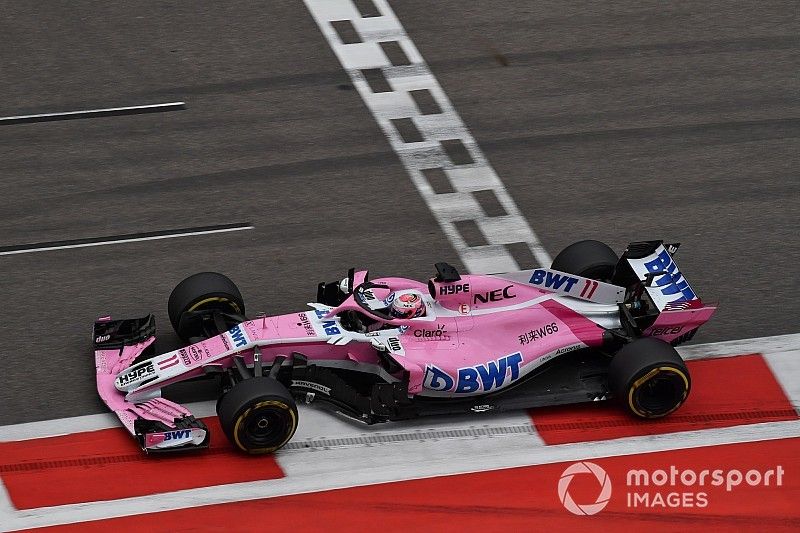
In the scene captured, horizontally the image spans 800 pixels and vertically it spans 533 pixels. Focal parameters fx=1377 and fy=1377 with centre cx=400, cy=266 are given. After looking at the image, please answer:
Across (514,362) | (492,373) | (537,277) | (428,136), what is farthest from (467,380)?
(428,136)

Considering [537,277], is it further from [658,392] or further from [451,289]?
[658,392]

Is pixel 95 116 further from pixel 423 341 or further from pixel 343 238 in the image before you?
pixel 423 341

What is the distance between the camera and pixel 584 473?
12.7 metres

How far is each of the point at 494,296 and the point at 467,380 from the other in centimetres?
96

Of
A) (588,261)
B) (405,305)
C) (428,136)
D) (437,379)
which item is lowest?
(437,379)

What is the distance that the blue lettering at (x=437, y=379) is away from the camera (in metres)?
12.8

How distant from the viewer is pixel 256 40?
66.7ft

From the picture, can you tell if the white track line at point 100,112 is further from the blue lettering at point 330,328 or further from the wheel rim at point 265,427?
the wheel rim at point 265,427

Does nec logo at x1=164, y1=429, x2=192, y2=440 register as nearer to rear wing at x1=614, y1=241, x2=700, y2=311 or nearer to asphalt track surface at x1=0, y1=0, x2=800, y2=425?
asphalt track surface at x1=0, y1=0, x2=800, y2=425

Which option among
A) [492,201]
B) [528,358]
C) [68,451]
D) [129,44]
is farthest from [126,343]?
[129,44]

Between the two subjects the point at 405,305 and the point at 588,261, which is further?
the point at 588,261

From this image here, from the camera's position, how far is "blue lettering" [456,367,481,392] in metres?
12.9

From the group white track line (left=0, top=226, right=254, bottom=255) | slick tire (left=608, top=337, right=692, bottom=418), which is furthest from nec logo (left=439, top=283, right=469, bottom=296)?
white track line (left=0, top=226, right=254, bottom=255)

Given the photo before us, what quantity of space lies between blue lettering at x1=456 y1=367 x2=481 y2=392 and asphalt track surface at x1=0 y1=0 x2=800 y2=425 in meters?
2.79
